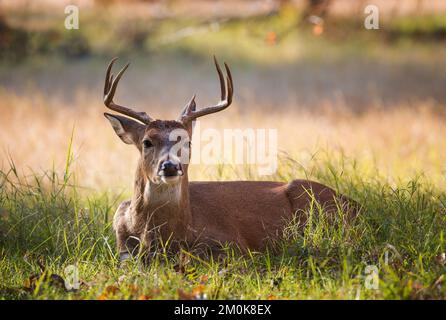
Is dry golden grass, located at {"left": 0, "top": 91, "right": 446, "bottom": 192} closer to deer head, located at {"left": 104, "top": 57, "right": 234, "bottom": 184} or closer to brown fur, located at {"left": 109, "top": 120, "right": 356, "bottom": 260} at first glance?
brown fur, located at {"left": 109, "top": 120, "right": 356, "bottom": 260}

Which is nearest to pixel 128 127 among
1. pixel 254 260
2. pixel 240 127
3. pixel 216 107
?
pixel 216 107

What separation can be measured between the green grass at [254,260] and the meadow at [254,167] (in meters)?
0.01

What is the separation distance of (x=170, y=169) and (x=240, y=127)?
6.74 meters

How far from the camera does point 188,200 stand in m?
6.30

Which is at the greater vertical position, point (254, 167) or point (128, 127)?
point (128, 127)

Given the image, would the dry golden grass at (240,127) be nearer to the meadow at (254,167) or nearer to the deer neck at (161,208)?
the meadow at (254,167)

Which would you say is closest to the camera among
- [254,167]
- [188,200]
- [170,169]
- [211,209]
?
[170,169]

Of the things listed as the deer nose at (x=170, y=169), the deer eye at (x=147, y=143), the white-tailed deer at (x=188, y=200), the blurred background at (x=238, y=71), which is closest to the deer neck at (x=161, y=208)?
the white-tailed deer at (x=188, y=200)

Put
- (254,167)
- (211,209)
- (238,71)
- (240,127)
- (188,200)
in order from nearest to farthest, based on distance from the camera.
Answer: (188,200)
(211,209)
(254,167)
(240,127)
(238,71)

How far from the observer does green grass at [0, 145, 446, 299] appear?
16.7 feet

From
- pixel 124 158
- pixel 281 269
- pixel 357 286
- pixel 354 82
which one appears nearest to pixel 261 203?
pixel 281 269

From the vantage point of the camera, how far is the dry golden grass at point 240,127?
962cm

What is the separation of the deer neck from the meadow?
254 mm

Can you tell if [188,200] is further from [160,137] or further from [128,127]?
[128,127]
